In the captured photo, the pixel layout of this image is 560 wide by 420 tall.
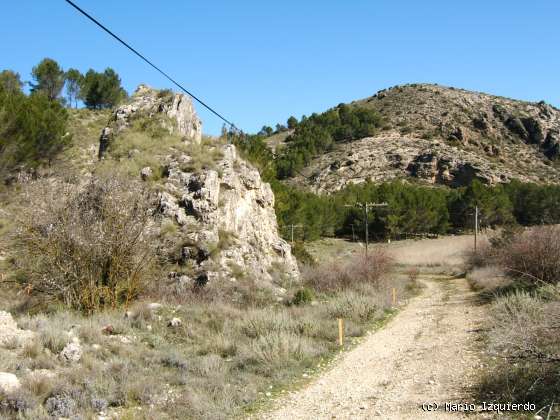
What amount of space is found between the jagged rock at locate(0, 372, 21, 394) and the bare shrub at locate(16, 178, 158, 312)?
6.56 metres

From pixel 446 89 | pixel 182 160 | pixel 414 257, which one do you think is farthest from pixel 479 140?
pixel 182 160

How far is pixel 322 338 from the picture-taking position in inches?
542

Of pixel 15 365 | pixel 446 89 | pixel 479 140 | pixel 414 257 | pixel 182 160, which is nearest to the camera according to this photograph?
pixel 15 365

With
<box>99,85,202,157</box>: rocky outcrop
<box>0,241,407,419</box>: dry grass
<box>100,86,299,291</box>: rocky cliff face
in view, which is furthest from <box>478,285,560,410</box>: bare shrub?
<box>99,85,202,157</box>: rocky outcrop

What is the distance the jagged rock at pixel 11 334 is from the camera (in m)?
10.2

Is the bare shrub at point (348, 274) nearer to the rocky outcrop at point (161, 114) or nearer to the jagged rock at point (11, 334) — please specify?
the rocky outcrop at point (161, 114)

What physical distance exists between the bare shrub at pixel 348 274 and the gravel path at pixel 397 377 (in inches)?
283

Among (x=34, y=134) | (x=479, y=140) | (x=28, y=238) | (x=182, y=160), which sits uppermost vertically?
(x=479, y=140)

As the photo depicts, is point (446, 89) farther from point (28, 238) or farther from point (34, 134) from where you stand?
point (28, 238)

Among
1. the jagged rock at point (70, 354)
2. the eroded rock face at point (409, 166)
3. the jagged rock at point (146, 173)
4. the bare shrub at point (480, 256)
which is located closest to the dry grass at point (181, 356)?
the jagged rock at point (70, 354)

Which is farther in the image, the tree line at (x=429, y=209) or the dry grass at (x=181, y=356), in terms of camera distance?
the tree line at (x=429, y=209)

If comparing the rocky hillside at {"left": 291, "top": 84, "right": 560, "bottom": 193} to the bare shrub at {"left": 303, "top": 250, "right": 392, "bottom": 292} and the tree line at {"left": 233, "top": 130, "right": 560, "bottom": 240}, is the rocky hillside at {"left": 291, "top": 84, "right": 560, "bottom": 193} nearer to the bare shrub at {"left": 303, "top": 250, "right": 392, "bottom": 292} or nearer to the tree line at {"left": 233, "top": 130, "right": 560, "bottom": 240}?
the tree line at {"left": 233, "top": 130, "right": 560, "bottom": 240}

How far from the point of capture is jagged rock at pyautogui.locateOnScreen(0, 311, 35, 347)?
10.2 metres

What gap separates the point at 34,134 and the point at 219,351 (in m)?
22.0
